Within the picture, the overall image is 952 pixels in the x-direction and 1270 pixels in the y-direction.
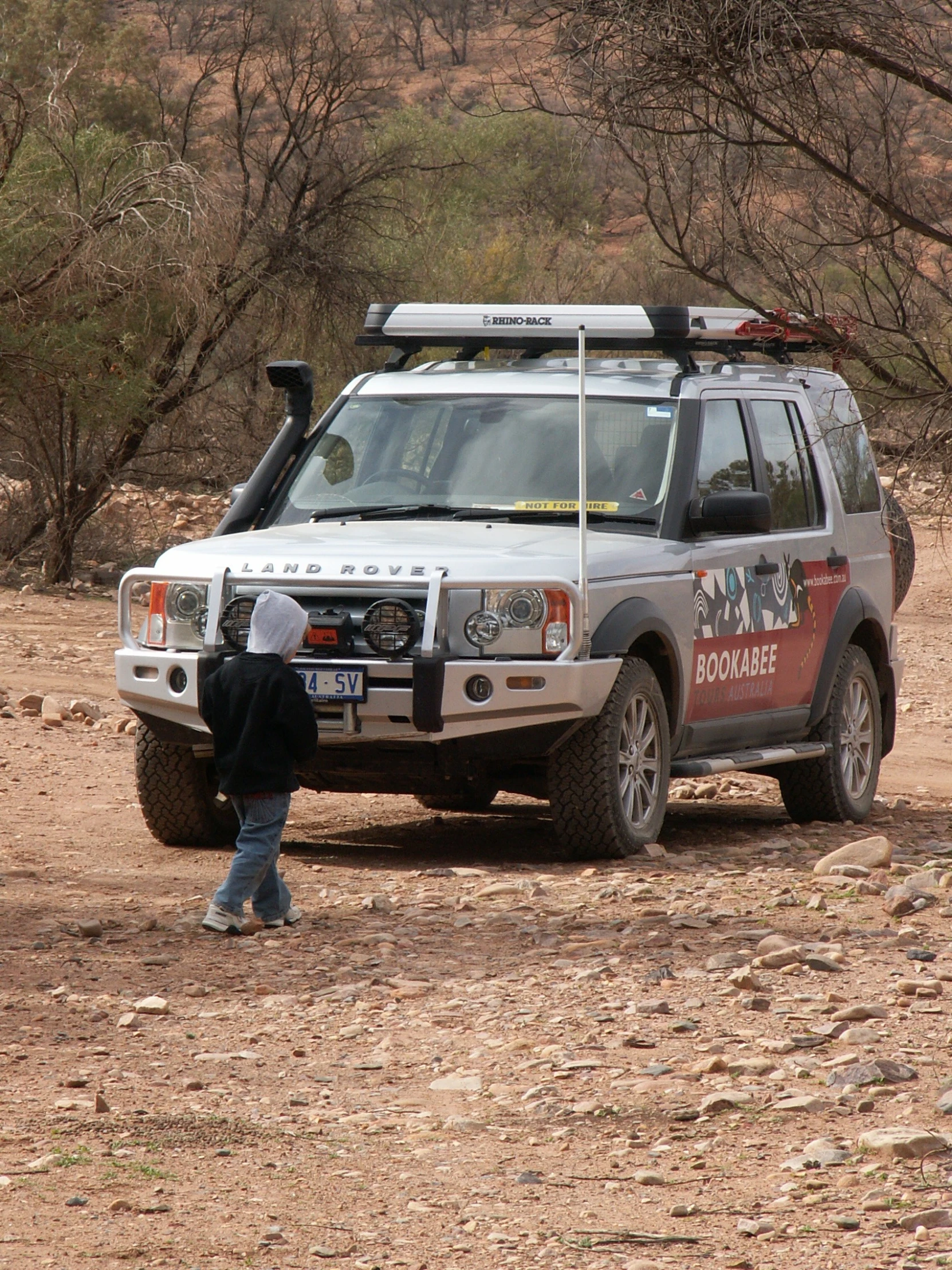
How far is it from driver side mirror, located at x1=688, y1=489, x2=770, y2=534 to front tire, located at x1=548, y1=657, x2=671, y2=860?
2.33 ft

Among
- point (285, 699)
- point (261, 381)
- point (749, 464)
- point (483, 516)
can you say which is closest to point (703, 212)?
point (749, 464)

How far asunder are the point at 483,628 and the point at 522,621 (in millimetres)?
151

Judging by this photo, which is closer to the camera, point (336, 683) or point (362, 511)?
point (336, 683)

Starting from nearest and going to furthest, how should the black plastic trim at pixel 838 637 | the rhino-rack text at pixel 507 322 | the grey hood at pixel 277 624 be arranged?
the grey hood at pixel 277 624, the rhino-rack text at pixel 507 322, the black plastic trim at pixel 838 637

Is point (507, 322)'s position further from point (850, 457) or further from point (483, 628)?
point (483, 628)

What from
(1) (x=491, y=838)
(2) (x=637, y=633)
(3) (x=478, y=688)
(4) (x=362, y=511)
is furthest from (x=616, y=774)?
(4) (x=362, y=511)

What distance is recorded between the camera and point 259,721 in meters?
6.16

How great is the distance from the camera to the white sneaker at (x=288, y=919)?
6258 mm

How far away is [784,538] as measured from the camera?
8492 millimetres

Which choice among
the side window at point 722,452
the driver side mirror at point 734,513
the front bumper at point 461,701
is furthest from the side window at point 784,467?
the front bumper at point 461,701

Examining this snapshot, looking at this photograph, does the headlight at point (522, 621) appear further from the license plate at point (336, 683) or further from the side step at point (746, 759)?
the side step at point (746, 759)

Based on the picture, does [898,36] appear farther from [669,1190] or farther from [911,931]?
[669,1190]

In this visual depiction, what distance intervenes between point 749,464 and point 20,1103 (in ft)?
16.5

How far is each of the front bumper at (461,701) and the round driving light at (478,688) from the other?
1 cm
